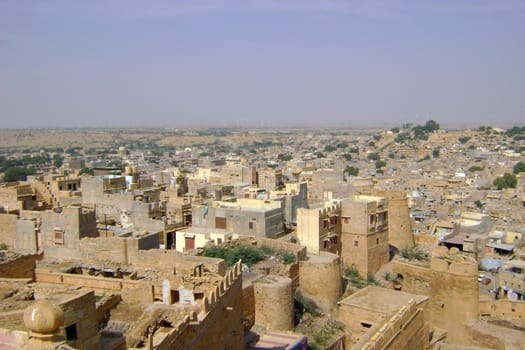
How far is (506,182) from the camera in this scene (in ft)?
168

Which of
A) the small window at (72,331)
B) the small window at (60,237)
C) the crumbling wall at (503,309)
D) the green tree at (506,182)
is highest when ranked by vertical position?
the small window at (72,331)

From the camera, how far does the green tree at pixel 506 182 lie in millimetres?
50594

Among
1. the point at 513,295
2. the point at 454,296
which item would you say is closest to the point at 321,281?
the point at 454,296

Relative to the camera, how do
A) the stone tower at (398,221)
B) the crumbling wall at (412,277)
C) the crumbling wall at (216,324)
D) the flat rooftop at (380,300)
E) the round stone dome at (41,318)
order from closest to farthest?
1. the round stone dome at (41,318)
2. the crumbling wall at (216,324)
3. the flat rooftop at (380,300)
4. the crumbling wall at (412,277)
5. the stone tower at (398,221)

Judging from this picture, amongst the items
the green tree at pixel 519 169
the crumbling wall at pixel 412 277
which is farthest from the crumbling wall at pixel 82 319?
the green tree at pixel 519 169

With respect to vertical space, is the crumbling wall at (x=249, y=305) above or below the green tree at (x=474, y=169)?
above

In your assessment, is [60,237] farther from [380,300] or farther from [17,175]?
[17,175]

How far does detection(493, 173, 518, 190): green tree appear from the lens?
166 feet

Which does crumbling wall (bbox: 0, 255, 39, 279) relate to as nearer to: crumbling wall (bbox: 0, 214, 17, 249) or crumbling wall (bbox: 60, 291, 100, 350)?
crumbling wall (bbox: 0, 214, 17, 249)

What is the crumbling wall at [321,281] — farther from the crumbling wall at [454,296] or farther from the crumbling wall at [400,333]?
the crumbling wall at [454,296]

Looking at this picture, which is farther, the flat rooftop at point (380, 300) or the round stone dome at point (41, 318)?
the flat rooftop at point (380, 300)

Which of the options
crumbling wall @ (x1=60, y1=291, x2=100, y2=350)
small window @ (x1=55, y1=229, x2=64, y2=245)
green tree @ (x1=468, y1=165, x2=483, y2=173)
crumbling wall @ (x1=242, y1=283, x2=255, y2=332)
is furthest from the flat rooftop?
green tree @ (x1=468, y1=165, x2=483, y2=173)

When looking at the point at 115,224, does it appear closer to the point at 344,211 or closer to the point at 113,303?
the point at 344,211

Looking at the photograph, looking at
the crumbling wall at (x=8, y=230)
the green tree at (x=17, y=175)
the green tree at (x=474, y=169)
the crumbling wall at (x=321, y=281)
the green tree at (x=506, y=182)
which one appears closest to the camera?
the crumbling wall at (x=321, y=281)
